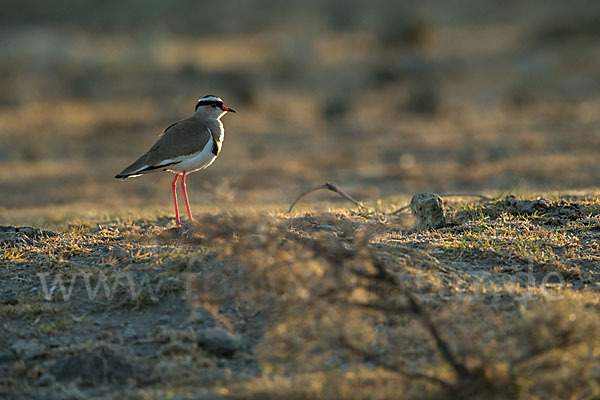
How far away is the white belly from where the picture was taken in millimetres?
6805

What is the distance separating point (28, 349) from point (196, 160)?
270 cm

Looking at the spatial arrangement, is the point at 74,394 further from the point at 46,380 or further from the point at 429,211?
the point at 429,211

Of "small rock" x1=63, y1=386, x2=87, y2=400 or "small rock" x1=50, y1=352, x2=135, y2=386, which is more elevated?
"small rock" x1=50, y1=352, x2=135, y2=386

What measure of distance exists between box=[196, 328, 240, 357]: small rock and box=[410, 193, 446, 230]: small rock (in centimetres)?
260

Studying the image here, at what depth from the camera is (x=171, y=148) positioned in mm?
6738

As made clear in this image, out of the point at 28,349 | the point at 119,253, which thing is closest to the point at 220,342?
the point at 28,349

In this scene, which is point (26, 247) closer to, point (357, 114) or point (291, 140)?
point (291, 140)

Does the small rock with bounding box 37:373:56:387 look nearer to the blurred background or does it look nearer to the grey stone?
the blurred background

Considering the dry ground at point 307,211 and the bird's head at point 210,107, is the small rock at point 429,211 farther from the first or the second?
the bird's head at point 210,107

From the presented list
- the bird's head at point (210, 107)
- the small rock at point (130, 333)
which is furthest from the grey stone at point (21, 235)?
the bird's head at point (210, 107)

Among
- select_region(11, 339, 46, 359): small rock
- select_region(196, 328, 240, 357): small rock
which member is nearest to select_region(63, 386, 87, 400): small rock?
select_region(11, 339, 46, 359): small rock

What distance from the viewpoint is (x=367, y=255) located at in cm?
396

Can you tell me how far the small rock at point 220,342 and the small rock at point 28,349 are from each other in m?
0.99

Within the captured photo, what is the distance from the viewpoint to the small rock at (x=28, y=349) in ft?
15.0
